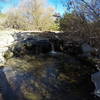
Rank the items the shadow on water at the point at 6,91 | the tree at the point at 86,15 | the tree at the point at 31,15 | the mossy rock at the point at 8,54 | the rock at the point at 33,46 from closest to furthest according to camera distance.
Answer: the shadow on water at the point at 6,91, the tree at the point at 86,15, the mossy rock at the point at 8,54, the rock at the point at 33,46, the tree at the point at 31,15

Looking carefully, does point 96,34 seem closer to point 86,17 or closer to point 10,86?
point 86,17

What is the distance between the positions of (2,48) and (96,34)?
259 inches

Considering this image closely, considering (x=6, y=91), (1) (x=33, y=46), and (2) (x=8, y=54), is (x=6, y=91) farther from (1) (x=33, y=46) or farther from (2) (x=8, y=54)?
(1) (x=33, y=46)

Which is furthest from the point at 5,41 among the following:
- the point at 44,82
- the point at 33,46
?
the point at 44,82

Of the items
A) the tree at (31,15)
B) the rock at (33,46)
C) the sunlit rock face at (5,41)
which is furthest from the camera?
the tree at (31,15)

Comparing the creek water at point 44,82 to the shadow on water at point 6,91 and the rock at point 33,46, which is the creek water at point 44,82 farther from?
the rock at point 33,46

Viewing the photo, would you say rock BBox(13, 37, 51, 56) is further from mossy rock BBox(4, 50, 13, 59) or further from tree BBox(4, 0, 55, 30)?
tree BBox(4, 0, 55, 30)

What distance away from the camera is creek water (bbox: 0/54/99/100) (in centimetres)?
550

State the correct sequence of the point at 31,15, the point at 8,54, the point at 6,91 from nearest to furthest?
1. the point at 6,91
2. the point at 8,54
3. the point at 31,15

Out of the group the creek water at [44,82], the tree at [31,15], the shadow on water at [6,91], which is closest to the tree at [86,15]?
the creek water at [44,82]

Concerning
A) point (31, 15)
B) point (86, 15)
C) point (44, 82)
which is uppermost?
point (31, 15)

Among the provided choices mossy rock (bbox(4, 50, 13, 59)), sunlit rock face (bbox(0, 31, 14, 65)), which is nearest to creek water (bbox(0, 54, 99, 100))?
mossy rock (bbox(4, 50, 13, 59))

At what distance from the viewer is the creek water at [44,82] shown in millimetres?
5496

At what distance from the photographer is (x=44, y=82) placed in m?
6.68
